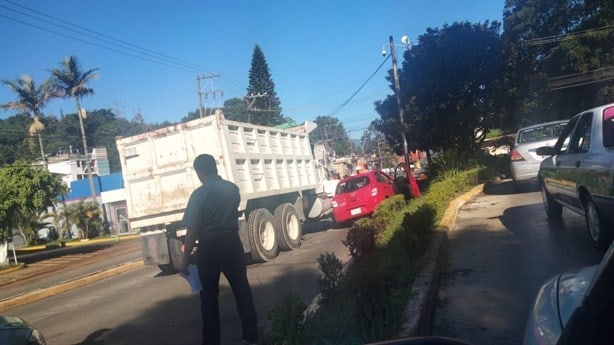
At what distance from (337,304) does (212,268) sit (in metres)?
1.21

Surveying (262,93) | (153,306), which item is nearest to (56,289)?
(153,306)

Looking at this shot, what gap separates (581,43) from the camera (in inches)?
1409

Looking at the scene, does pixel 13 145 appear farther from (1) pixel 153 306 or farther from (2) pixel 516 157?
(2) pixel 516 157

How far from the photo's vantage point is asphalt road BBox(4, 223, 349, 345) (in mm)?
6270

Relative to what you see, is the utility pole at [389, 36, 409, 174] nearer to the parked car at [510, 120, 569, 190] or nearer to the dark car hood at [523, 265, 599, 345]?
the parked car at [510, 120, 569, 190]

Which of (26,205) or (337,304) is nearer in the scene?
(337,304)

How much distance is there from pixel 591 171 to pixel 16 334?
18.4ft

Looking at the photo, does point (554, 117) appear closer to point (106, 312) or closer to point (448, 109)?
point (448, 109)

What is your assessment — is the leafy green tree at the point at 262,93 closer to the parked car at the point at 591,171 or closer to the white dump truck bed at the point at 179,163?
the white dump truck bed at the point at 179,163

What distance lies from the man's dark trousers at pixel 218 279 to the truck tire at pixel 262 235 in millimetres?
5396

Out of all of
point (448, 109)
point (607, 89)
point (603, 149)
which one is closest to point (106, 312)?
point (603, 149)

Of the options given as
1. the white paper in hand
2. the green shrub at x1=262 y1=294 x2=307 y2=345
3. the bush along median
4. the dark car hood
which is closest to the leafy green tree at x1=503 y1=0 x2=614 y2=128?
the bush along median

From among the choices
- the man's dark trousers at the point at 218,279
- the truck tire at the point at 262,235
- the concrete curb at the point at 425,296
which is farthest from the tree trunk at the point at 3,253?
the man's dark trousers at the point at 218,279

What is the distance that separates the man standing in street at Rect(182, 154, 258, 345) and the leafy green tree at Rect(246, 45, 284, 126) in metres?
42.1
